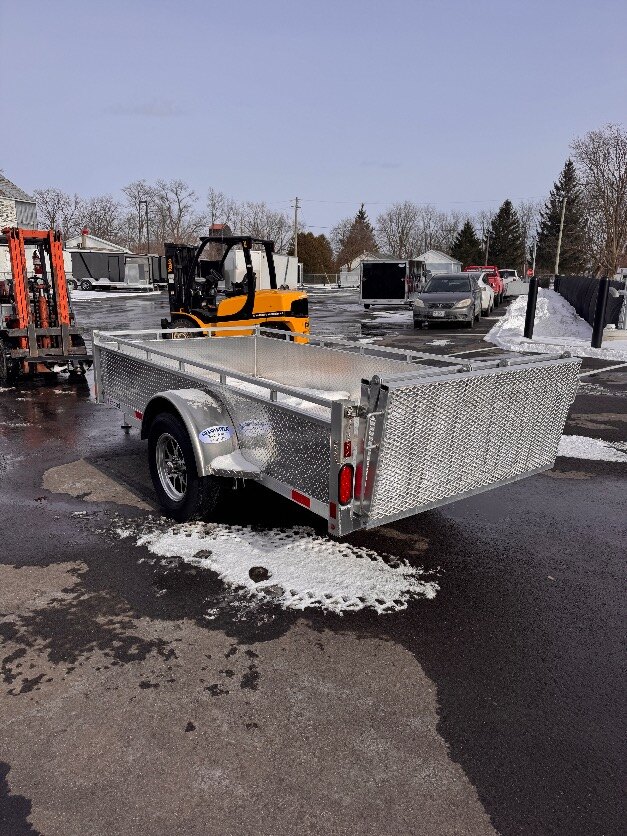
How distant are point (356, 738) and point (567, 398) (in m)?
2.90

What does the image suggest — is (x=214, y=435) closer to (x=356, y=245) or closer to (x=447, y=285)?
(x=447, y=285)

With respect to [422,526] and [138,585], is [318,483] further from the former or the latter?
[422,526]

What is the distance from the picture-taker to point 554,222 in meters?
84.9

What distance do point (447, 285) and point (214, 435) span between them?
19874 millimetres

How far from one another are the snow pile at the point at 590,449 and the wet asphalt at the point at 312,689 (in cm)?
190

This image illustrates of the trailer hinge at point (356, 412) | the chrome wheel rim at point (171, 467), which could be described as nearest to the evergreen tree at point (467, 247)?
the chrome wheel rim at point (171, 467)

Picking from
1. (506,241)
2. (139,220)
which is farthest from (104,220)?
(506,241)

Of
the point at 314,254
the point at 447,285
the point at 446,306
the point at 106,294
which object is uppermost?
the point at 314,254

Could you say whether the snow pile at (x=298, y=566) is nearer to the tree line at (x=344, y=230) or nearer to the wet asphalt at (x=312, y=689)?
the wet asphalt at (x=312, y=689)

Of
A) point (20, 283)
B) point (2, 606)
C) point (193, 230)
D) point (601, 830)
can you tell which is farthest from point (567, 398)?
point (193, 230)

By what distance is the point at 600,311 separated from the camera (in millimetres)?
15164

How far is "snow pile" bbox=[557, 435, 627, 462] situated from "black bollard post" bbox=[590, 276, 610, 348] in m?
8.46

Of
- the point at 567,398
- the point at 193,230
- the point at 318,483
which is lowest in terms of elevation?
the point at 318,483

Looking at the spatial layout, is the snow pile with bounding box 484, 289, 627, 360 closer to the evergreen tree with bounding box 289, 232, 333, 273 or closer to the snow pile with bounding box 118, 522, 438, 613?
the snow pile with bounding box 118, 522, 438, 613
